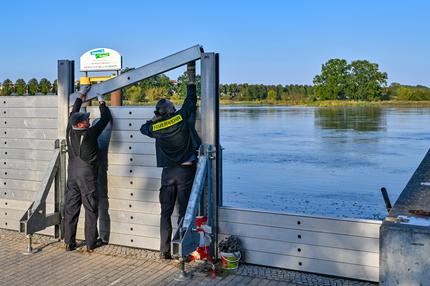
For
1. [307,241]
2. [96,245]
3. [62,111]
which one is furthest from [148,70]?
[307,241]

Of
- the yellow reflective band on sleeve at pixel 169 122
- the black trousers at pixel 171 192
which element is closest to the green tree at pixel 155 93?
the yellow reflective band on sleeve at pixel 169 122

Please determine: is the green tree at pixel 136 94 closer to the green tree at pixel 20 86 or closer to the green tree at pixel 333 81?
the green tree at pixel 20 86

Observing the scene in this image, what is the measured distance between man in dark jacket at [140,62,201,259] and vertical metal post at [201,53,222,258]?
142mm

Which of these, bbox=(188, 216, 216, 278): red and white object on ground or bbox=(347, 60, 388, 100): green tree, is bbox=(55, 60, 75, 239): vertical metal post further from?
bbox=(347, 60, 388, 100): green tree

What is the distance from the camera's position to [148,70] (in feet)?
18.8

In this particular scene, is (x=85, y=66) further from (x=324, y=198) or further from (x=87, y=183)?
(x=324, y=198)

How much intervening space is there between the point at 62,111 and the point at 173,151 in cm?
181

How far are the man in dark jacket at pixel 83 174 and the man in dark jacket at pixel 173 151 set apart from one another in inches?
26.8

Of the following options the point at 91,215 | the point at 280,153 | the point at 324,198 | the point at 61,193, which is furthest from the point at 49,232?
the point at 280,153

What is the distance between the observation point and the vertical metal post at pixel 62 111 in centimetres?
625

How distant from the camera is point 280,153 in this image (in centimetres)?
1655

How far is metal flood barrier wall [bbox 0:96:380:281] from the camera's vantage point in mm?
4766

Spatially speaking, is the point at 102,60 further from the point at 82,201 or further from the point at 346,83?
the point at 346,83

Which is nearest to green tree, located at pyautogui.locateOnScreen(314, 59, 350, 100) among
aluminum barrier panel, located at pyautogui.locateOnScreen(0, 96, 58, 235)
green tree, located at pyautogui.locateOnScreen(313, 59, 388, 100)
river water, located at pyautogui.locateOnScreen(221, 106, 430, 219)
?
green tree, located at pyautogui.locateOnScreen(313, 59, 388, 100)
